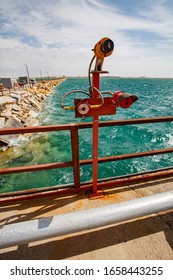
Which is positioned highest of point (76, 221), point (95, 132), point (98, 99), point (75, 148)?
point (98, 99)

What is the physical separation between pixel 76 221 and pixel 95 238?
458 mm

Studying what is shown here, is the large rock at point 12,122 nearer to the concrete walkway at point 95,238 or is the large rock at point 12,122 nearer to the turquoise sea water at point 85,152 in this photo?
the turquoise sea water at point 85,152

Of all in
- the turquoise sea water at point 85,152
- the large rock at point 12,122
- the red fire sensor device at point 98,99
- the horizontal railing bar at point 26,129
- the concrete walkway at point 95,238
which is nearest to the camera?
the red fire sensor device at point 98,99

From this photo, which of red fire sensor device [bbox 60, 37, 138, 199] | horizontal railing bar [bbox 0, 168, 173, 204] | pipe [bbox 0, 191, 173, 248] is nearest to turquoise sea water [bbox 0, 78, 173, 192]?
horizontal railing bar [bbox 0, 168, 173, 204]

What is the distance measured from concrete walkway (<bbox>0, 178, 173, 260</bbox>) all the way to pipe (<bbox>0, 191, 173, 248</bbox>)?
0.29 metres

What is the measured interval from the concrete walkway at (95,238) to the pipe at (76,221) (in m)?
0.29

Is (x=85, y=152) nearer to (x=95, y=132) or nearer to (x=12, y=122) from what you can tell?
(x=12, y=122)

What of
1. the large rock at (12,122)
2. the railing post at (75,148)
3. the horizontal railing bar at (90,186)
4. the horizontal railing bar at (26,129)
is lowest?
the horizontal railing bar at (90,186)

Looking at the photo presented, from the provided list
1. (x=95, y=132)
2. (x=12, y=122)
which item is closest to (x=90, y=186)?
(x=95, y=132)

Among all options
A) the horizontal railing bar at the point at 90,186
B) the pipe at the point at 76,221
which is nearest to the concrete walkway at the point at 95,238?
the horizontal railing bar at the point at 90,186

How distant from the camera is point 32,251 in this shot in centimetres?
198

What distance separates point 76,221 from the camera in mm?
1908

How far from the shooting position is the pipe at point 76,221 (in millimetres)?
1771
